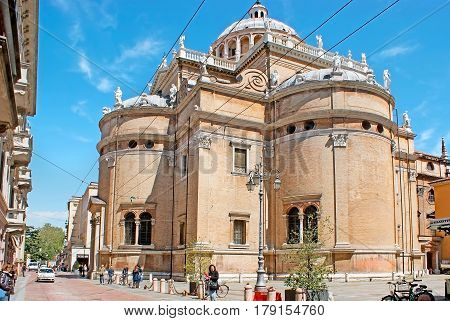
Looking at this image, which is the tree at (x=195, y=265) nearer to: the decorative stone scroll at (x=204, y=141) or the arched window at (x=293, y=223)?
the arched window at (x=293, y=223)

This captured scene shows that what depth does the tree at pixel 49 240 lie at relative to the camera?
7362cm

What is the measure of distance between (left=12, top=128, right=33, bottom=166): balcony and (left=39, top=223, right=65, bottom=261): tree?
163ft

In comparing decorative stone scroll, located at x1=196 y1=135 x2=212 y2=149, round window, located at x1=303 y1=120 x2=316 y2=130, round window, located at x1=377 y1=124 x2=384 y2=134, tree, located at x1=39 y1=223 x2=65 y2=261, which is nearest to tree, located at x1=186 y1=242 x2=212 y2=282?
decorative stone scroll, located at x1=196 y1=135 x2=212 y2=149

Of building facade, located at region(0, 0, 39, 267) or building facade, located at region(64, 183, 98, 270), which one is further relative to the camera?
Answer: building facade, located at region(64, 183, 98, 270)

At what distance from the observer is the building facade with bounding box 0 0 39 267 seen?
32.5 feet

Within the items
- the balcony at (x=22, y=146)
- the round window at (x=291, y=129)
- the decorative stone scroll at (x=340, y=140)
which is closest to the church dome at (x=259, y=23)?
the round window at (x=291, y=129)

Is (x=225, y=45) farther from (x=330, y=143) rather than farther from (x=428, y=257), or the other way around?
(x=428, y=257)

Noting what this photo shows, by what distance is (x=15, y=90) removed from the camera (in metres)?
18.3

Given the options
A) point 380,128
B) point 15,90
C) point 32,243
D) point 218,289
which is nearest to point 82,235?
point 32,243

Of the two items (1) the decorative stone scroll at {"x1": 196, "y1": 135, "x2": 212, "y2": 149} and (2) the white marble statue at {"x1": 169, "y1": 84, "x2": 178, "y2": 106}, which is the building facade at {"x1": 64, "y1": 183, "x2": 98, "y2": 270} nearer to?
(2) the white marble statue at {"x1": 169, "y1": 84, "x2": 178, "y2": 106}

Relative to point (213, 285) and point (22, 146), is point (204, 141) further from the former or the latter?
point (213, 285)

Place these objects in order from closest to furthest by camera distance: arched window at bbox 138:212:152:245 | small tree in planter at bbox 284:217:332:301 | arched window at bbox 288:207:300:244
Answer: small tree in planter at bbox 284:217:332:301 < arched window at bbox 288:207:300:244 < arched window at bbox 138:212:152:245
